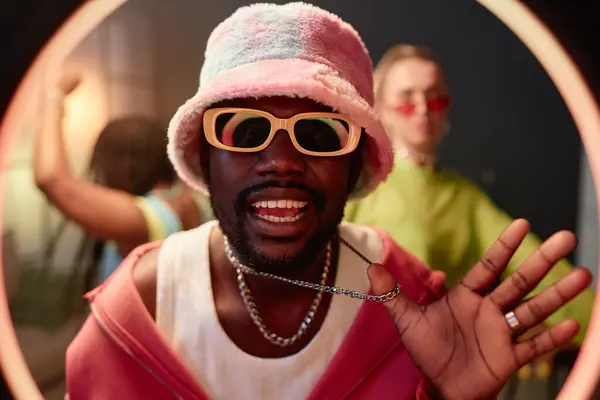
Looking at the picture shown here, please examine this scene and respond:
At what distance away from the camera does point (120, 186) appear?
657mm

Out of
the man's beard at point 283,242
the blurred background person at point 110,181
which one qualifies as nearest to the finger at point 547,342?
the man's beard at point 283,242

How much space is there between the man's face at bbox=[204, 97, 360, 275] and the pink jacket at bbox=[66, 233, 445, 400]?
11 cm

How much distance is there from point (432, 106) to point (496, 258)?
0.22m

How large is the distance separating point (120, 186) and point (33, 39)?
0.19m

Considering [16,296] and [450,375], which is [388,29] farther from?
[16,296]

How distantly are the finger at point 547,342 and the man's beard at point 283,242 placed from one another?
0.23 m

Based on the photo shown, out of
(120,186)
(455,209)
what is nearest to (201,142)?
(120,186)

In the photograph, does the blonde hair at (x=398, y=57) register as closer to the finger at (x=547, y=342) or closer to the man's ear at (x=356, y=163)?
the man's ear at (x=356, y=163)

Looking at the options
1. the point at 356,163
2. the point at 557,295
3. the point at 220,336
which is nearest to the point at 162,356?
the point at 220,336

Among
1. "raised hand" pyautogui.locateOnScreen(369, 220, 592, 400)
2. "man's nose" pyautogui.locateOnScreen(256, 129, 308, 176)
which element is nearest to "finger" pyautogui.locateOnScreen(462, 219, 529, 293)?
Result: "raised hand" pyautogui.locateOnScreen(369, 220, 592, 400)

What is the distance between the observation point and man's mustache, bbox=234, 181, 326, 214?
1.88ft

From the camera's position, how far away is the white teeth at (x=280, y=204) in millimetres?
580

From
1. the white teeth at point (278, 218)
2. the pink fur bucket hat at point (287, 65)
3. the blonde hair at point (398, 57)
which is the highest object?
the blonde hair at point (398, 57)

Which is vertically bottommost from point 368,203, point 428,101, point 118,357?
point 118,357
